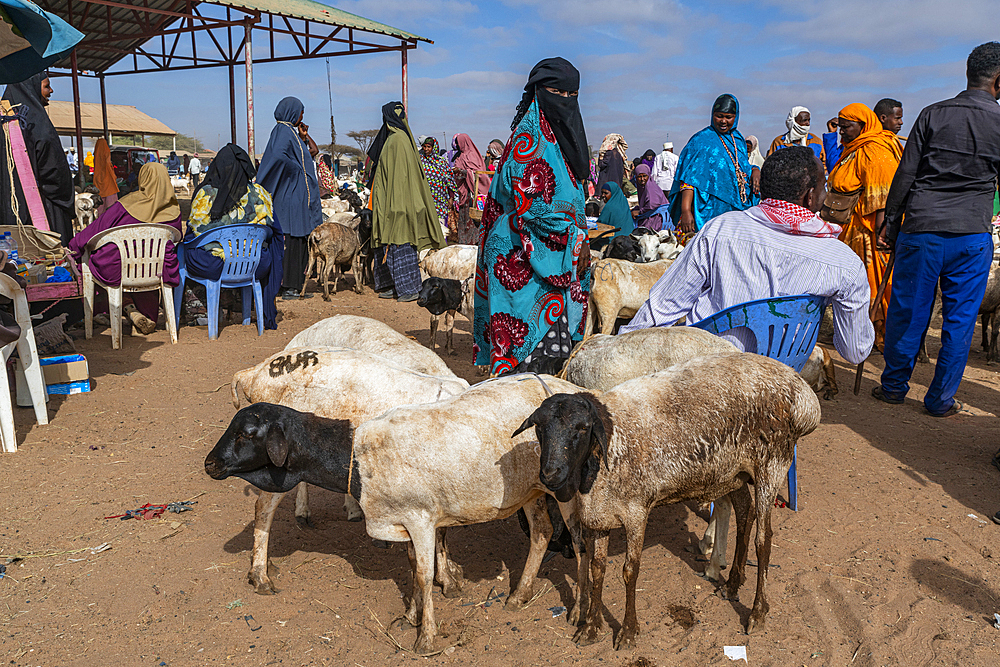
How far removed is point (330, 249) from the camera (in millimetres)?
10789

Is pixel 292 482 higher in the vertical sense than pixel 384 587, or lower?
higher

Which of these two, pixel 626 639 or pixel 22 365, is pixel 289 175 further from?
pixel 626 639

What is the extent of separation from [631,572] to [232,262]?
6.69m

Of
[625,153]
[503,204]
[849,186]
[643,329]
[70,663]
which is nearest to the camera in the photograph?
[70,663]

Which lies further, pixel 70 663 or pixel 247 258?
pixel 247 258

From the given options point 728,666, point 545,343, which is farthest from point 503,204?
point 728,666

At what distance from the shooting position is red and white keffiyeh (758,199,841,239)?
374 centimetres

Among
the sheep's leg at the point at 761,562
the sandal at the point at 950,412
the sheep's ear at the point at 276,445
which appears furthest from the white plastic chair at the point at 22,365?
the sandal at the point at 950,412

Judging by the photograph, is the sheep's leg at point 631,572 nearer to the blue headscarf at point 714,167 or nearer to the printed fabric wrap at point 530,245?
the printed fabric wrap at point 530,245

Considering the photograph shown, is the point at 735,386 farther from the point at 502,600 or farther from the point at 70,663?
the point at 70,663

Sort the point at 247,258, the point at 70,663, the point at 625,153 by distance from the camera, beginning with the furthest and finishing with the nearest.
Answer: the point at 625,153
the point at 247,258
the point at 70,663

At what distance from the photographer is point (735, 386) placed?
290 centimetres

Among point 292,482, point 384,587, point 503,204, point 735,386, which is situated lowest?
point 384,587

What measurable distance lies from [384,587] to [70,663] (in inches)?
51.5
